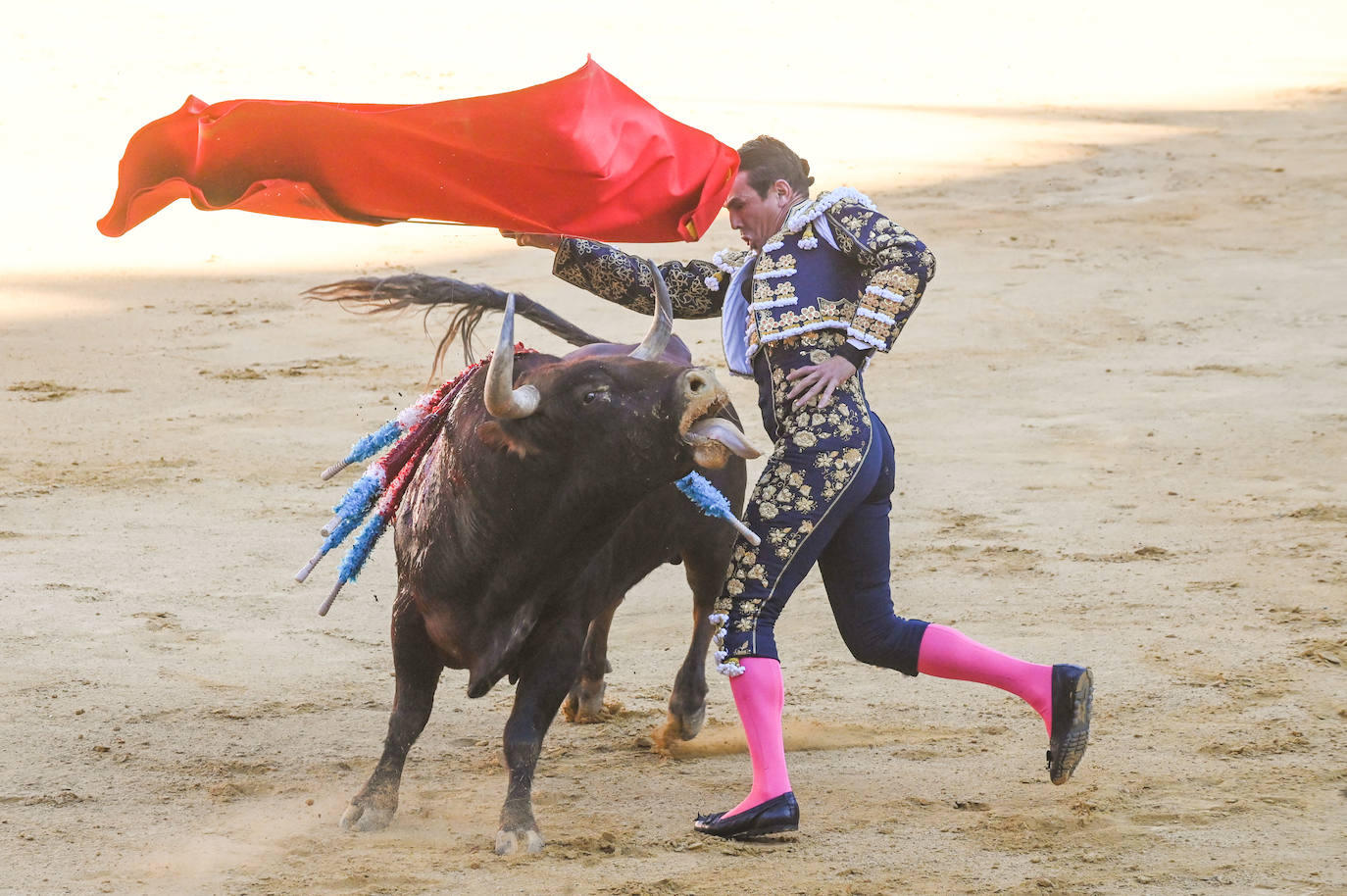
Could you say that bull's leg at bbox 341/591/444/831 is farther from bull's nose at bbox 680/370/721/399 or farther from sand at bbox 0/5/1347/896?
bull's nose at bbox 680/370/721/399

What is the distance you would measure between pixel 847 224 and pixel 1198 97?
14.1 meters

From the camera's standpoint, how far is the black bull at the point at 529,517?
3229mm

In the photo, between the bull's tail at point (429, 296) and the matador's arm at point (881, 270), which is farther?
the bull's tail at point (429, 296)

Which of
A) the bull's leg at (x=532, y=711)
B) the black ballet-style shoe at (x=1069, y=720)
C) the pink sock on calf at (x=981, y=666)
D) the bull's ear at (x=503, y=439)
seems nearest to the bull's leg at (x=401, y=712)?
the bull's leg at (x=532, y=711)

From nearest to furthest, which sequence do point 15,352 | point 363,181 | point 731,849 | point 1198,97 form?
point 731,849 < point 363,181 < point 15,352 < point 1198,97

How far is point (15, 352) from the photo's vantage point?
820 cm

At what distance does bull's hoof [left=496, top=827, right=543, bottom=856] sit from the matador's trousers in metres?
0.55

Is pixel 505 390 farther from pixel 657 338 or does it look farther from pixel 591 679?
pixel 591 679

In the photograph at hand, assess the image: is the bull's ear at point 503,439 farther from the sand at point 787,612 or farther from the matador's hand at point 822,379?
the sand at point 787,612

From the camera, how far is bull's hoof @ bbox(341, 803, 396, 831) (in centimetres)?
357

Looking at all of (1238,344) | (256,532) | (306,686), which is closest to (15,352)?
(256,532)

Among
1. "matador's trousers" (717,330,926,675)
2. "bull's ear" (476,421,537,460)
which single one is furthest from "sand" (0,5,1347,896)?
"bull's ear" (476,421,537,460)

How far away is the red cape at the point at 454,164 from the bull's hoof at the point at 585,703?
1.21 metres

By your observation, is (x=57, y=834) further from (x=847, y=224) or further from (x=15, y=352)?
(x=15, y=352)
